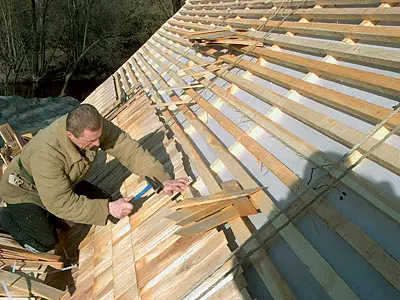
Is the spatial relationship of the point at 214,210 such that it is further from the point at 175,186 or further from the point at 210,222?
the point at 175,186

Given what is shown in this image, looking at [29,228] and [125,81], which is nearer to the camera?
[29,228]

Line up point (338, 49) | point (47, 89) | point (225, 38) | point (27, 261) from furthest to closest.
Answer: point (47, 89), point (225, 38), point (338, 49), point (27, 261)

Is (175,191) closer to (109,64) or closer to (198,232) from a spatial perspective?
(198,232)

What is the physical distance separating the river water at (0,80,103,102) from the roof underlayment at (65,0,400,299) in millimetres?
26228

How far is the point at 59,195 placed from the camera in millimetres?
3615

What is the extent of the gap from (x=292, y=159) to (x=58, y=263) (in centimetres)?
223

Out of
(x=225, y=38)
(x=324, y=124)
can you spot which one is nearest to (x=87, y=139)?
(x=324, y=124)

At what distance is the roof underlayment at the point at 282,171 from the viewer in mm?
2309

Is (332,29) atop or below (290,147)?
atop

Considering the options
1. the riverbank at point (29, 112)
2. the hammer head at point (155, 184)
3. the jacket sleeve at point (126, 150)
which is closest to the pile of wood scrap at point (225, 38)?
the jacket sleeve at point (126, 150)

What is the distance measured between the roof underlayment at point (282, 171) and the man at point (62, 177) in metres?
0.27

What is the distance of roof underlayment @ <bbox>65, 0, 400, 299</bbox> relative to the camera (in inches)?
90.9

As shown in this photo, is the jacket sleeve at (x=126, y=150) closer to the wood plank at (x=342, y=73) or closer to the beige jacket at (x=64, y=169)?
the beige jacket at (x=64, y=169)

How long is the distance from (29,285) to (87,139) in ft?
4.16
